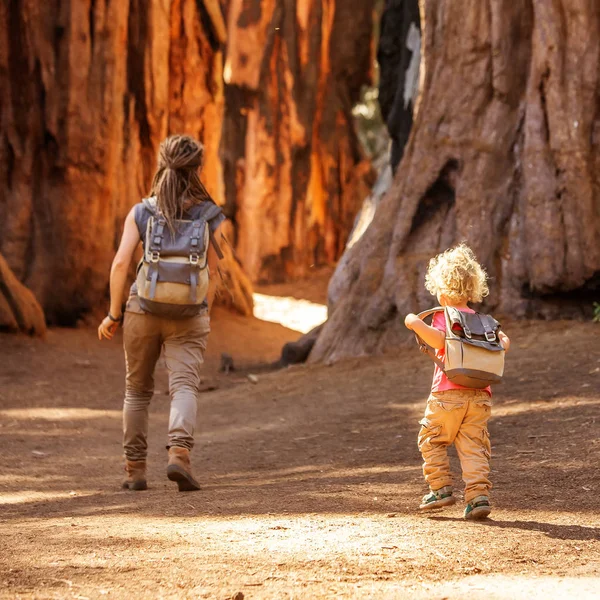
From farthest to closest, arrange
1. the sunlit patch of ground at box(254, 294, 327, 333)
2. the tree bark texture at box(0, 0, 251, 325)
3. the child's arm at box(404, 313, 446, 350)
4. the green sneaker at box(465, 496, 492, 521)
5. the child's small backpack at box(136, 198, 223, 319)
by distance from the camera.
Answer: the sunlit patch of ground at box(254, 294, 327, 333), the tree bark texture at box(0, 0, 251, 325), the child's small backpack at box(136, 198, 223, 319), the child's arm at box(404, 313, 446, 350), the green sneaker at box(465, 496, 492, 521)

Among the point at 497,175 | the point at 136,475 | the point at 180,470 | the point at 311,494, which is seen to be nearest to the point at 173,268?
the point at 180,470

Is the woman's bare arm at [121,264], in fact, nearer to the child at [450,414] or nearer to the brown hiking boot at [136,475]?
the brown hiking boot at [136,475]

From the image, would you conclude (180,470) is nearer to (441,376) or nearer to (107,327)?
(107,327)

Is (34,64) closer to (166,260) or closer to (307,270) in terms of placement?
(166,260)

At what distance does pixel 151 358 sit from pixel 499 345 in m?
1.96

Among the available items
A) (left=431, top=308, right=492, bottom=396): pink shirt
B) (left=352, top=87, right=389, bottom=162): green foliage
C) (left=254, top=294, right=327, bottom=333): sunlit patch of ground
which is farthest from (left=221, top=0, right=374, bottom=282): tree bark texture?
(left=431, top=308, right=492, bottom=396): pink shirt

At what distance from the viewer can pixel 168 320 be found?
5500 mm

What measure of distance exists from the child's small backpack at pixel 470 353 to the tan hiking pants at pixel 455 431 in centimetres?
9

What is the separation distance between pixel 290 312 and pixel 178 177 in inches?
564

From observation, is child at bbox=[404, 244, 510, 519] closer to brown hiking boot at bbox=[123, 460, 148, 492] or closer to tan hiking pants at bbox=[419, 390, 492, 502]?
tan hiking pants at bbox=[419, 390, 492, 502]

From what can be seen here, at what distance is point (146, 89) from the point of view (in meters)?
14.6

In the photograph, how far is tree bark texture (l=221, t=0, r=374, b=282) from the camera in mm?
24812

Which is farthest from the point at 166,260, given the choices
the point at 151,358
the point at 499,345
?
the point at 499,345

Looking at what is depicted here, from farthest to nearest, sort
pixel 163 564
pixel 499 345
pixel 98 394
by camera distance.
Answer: pixel 98 394, pixel 499 345, pixel 163 564
